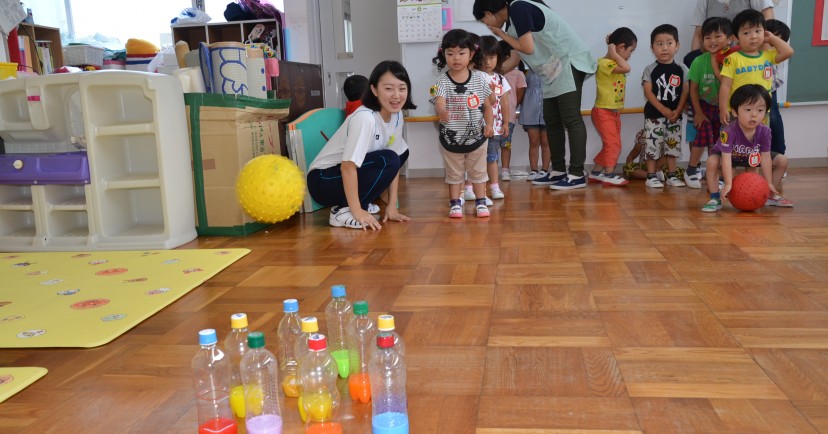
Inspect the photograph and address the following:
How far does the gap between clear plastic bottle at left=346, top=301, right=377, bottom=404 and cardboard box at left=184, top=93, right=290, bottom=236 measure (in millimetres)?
1955

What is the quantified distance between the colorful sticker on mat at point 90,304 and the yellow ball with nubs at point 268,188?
3.36ft

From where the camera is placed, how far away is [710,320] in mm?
1820

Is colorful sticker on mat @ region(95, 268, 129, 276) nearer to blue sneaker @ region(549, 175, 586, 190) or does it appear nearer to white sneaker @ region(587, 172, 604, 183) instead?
blue sneaker @ region(549, 175, 586, 190)

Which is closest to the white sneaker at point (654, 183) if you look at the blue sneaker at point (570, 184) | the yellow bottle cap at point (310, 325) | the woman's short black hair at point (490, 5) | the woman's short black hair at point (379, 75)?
the blue sneaker at point (570, 184)

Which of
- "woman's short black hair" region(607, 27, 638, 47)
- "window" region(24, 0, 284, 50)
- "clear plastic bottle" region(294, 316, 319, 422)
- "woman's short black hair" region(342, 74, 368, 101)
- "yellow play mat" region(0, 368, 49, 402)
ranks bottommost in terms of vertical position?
"yellow play mat" region(0, 368, 49, 402)

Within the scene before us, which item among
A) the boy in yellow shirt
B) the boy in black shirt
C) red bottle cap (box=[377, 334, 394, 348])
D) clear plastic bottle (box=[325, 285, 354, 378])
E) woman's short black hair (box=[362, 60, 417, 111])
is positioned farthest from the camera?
the boy in black shirt

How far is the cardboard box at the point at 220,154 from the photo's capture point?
3285 mm

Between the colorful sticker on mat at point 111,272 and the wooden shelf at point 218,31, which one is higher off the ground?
the wooden shelf at point 218,31

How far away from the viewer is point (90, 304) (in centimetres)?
219

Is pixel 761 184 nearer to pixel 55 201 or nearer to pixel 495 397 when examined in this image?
pixel 495 397

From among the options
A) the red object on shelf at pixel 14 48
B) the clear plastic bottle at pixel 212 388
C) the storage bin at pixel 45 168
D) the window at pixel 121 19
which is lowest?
the clear plastic bottle at pixel 212 388

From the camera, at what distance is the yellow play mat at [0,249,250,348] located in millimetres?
1927

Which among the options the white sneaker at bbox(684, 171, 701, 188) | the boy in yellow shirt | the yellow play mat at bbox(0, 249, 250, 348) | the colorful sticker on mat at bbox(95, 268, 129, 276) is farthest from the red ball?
the colorful sticker on mat at bbox(95, 268, 129, 276)

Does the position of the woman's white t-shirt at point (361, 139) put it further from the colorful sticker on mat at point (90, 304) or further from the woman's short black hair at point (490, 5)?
the colorful sticker on mat at point (90, 304)
